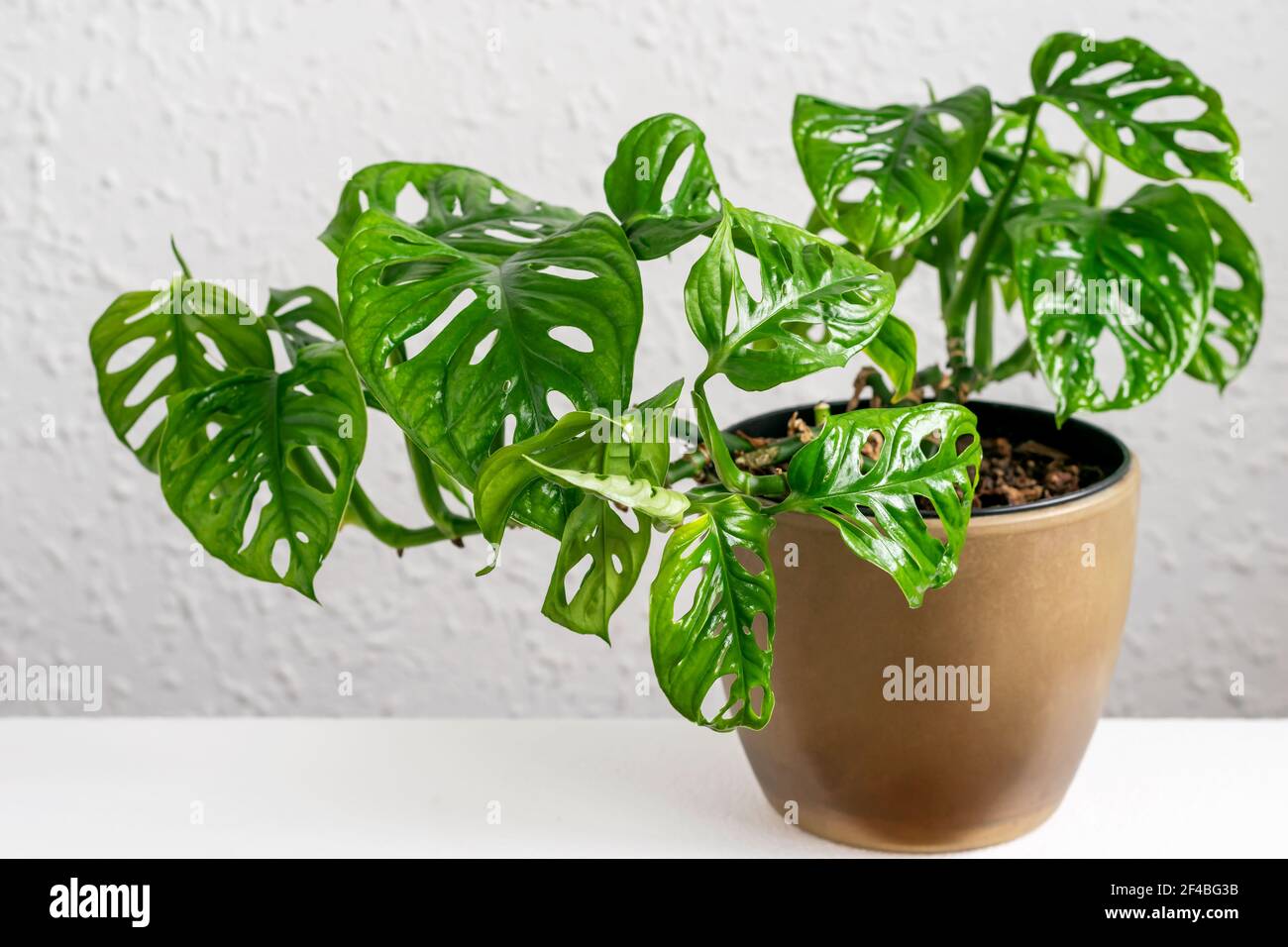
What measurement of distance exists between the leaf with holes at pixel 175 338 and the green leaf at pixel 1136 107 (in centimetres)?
45

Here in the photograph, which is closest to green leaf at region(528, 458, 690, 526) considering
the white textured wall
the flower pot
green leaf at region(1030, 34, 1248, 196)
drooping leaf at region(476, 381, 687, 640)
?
drooping leaf at region(476, 381, 687, 640)

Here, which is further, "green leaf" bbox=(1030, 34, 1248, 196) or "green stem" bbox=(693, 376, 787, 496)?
"green leaf" bbox=(1030, 34, 1248, 196)

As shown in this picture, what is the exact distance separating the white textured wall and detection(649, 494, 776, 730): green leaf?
732mm

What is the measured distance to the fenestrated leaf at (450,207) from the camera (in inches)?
28.5

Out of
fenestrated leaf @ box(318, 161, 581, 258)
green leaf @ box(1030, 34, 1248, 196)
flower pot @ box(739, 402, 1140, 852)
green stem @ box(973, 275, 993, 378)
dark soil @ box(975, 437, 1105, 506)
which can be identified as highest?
green leaf @ box(1030, 34, 1248, 196)

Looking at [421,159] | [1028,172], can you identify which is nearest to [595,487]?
[1028,172]

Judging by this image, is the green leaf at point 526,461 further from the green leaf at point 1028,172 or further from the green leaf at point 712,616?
the green leaf at point 1028,172

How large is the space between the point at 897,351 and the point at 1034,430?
0.58 feet

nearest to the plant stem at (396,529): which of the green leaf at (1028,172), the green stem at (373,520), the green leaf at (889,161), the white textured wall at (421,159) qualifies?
the green stem at (373,520)

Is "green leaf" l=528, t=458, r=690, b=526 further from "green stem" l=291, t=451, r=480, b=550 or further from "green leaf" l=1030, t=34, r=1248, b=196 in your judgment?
"green leaf" l=1030, t=34, r=1248, b=196

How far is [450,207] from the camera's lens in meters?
0.79

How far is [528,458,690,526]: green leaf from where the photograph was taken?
53 cm
